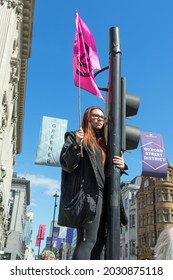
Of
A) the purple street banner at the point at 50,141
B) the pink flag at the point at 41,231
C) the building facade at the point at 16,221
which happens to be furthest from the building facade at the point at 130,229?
the purple street banner at the point at 50,141

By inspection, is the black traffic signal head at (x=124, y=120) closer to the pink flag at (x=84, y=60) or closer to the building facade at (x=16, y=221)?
the pink flag at (x=84, y=60)

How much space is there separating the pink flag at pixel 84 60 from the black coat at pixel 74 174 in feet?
3.92

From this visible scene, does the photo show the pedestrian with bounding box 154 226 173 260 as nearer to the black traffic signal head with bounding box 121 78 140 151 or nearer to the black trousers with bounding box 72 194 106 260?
the black trousers with bounding box 72 194 106 260

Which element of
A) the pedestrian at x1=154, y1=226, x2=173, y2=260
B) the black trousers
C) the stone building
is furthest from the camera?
the stone building

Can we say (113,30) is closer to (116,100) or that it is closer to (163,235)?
(116,100)

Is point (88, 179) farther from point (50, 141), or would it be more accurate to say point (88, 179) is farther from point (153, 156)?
point (50, 141)

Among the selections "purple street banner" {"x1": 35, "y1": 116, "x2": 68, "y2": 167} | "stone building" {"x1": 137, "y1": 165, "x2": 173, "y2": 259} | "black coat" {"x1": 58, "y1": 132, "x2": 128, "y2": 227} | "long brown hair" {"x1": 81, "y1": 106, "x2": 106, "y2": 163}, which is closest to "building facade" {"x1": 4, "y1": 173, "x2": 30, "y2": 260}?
"stone building" {"x1": 137, "y1": 165, "x2": 173, "y2": 259}

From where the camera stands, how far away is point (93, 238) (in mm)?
3402

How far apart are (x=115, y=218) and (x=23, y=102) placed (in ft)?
108

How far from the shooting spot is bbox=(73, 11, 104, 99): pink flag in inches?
181

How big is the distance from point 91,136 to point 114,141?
356mm

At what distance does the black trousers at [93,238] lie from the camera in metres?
3.31

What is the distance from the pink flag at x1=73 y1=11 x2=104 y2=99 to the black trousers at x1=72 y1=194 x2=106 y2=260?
181 centimetres
